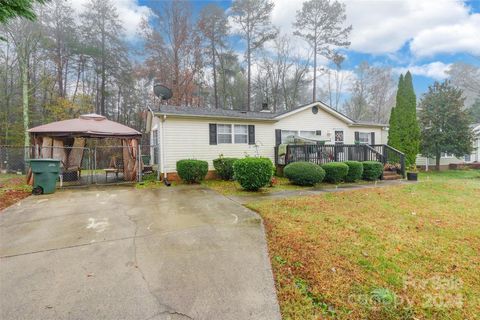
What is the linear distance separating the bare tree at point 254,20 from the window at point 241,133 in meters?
11.2

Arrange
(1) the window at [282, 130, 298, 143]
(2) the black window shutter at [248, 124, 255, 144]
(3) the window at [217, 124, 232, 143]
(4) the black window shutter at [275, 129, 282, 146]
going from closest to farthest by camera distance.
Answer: (3) the window at [217, 124, 232, 143]
(2) the black window shutter at [248, 124, 255, 144]
(4) the black window shutter at [275, 129, 282, 146]
(1) the window at [282, 130, 298, 143]

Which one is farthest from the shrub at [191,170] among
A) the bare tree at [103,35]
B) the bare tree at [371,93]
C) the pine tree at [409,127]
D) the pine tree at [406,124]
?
the bare tree at [371,93]

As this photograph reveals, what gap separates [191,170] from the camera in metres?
8.87

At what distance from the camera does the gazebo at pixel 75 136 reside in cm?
882

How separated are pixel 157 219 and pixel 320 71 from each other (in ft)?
67.3

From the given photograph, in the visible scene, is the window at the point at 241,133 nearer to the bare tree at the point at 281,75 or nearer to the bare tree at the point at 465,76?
the bare tree at the point at 281,75

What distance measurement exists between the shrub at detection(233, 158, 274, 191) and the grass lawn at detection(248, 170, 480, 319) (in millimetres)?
1701

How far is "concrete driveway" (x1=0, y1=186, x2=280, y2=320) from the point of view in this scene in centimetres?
196

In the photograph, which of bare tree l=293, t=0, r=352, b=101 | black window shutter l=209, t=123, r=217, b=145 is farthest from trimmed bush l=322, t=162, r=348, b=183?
bare tree l=293, t=0, r=352, b=101

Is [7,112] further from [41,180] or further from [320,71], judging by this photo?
[320,71]

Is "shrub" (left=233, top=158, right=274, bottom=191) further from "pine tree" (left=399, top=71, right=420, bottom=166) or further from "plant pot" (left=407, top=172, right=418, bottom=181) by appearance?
"pine tree" (left=399, top=71, right=420, bottom=166)

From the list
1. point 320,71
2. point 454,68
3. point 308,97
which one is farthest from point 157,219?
point 454,68

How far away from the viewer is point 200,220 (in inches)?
168

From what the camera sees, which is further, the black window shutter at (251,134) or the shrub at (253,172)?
the black window shutter at (251,134)
